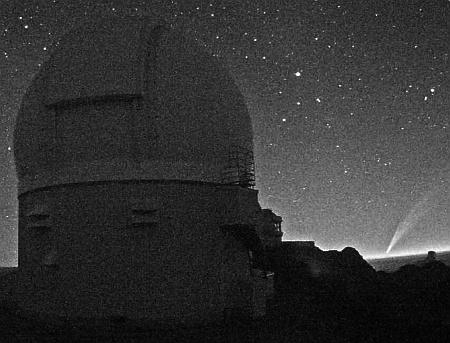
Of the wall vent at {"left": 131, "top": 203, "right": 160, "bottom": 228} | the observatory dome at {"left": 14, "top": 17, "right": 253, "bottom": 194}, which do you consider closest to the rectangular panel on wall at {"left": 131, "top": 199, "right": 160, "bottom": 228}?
the wall vent at {"left": 131, "top": 203, "right": 160, "bottom": 228}

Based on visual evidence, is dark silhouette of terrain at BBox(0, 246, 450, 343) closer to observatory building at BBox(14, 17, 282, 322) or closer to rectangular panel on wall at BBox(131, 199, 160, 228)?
observatory building at BBox(14, 17, 282, 322)

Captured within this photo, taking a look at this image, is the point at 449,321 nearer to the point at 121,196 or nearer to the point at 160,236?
the point at 160,236

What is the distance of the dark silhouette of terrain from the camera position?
13438 millimetres

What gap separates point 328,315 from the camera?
49.8ft

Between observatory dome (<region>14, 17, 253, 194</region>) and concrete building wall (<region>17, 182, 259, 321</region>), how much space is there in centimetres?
70

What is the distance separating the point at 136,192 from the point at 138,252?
81.7 inches

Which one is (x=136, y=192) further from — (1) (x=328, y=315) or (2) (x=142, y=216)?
(1) (x=328, y=315)

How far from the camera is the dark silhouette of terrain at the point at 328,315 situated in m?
13.4

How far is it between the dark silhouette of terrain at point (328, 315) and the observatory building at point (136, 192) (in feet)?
3.48

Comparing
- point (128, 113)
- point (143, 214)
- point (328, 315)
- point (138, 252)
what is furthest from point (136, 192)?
point (328, 315)

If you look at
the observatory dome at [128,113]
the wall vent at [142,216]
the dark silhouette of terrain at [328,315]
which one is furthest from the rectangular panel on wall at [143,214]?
the dark silhouette of terrain at [328,315]

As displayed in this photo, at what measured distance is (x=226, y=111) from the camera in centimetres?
1998

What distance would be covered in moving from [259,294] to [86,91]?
10.2m

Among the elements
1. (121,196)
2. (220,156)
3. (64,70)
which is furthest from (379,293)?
(64,70)
